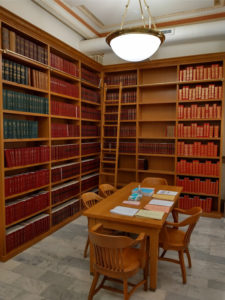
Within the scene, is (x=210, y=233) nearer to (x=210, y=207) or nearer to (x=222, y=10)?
(x=210, y=207)

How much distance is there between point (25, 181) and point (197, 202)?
10.3ft

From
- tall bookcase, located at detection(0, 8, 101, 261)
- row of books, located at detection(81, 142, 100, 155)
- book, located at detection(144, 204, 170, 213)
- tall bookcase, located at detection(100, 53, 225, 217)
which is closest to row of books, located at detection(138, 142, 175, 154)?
tall bookcase, located at detection(100, 53, 225, 217)

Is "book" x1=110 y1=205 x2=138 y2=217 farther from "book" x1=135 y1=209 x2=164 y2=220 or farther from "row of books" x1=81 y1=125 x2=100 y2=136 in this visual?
"row of books" x1=81 y1=125 x2=100 y2=136

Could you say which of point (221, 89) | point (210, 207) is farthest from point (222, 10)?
point (210, 207)

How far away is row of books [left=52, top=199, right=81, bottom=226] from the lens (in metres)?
3.68

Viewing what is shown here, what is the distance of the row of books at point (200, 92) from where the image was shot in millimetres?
4155

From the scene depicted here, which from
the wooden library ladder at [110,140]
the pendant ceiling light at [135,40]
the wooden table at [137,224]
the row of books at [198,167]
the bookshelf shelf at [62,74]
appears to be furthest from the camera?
the wooden library ladder at [110,140]

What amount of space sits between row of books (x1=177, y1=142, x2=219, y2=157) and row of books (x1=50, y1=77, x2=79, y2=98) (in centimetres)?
221

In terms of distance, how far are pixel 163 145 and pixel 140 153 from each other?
0.50m

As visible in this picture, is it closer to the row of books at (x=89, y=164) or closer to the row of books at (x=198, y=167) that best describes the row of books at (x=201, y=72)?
the row of books at (x=198, y=167)

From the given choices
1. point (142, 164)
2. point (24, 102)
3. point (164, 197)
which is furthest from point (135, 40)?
point (142, 164)

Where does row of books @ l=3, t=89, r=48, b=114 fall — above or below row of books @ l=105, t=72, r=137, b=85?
below

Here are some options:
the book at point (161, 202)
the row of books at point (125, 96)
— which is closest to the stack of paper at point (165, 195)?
the book at point (161, 202)

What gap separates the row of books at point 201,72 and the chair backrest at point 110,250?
3509 millimetres
